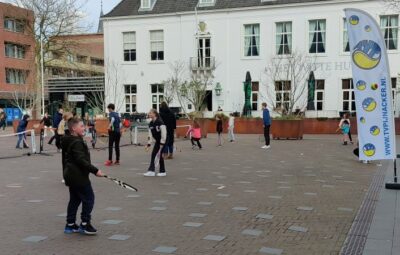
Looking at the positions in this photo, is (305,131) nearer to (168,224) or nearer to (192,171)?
(192,171)

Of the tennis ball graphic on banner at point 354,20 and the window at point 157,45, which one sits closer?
the tennis ball graphic on banner at point 354,20

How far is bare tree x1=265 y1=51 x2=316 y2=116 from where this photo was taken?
3428cm

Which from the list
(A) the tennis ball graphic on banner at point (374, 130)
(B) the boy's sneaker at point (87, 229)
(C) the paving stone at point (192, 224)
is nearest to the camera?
(B) the boy's sneaker at point (87, 229)

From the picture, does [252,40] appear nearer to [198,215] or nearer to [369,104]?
[369,104]

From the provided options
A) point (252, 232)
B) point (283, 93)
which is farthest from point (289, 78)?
point (252, 232)

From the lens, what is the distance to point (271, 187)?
991 cm

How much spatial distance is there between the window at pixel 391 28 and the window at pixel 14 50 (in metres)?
44.8

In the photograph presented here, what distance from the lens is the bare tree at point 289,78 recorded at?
34.3m

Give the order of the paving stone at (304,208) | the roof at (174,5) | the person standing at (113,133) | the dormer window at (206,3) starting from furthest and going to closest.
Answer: the dormer window at (206,3)
the roof at (174,5)
the person standing at (113,133)
the paving stone at (304,208)

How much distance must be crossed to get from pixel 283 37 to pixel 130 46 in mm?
13073

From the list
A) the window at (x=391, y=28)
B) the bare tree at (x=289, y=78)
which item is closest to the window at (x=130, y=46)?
the bare tree at (x=289, y=78)

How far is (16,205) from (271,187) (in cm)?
492

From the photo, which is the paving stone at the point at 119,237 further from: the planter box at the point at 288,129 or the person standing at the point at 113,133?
the planter box at the point at 288,129

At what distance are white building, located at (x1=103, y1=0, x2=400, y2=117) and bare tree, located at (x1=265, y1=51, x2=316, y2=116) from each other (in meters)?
0.35
